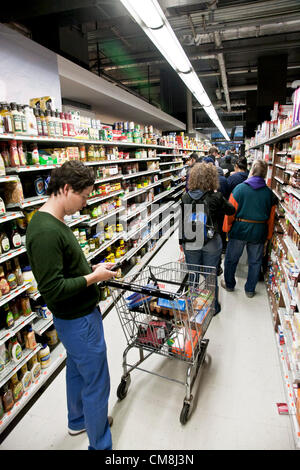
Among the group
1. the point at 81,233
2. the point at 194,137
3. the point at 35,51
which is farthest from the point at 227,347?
the point at 194,137

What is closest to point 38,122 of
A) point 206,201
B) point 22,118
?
point 22,118

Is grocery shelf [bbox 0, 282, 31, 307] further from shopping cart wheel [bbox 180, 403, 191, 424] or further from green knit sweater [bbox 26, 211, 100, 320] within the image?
shopping cart wheel [bbox 180, 403, 191, 424]

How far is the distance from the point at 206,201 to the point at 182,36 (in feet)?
15.3

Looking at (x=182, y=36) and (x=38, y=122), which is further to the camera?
(x=182, y=36)

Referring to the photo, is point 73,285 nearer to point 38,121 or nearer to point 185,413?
point 185,413

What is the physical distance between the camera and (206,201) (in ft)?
10.2

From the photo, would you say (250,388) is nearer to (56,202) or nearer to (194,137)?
(56,202)

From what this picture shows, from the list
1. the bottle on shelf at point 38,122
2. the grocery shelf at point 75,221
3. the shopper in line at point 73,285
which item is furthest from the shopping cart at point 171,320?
the bottle on shelf at point 38,122

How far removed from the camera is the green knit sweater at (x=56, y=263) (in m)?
1.47

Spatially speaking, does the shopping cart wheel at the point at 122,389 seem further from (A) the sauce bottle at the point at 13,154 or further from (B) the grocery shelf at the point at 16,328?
(A) the sauce bottle at the point at 13,154

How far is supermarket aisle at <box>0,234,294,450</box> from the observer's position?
81.9 inches

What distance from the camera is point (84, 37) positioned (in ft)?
15.0

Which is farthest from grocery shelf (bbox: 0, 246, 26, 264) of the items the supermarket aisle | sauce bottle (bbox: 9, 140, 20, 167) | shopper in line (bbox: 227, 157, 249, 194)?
shopper in line (bbox: 227, 157, 249, 194)

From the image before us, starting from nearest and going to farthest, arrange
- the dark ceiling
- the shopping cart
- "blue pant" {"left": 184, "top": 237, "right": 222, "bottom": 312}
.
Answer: the shopping cart, "blue pant" {"left": 184, "top": 237, "right": 222, "bottom": 312}, the dark ceiling
